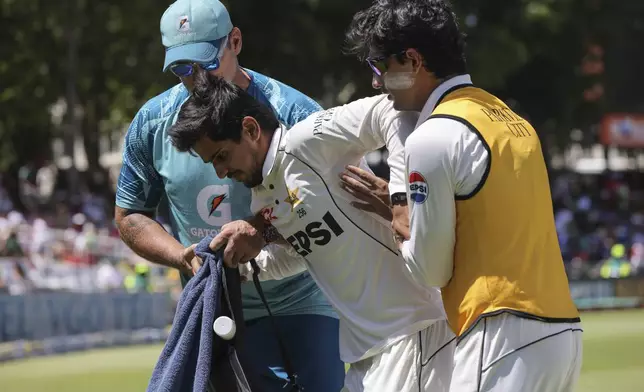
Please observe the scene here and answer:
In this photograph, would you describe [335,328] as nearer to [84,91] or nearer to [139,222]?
[139,222]

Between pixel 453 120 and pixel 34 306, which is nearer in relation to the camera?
pixel 453 120

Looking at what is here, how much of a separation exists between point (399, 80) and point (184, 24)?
1.31m

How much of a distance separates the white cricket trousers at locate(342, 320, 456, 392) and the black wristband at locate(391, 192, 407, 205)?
0.47 m

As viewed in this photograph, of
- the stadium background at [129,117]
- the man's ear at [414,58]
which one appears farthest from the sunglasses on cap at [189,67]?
the stadium background at [129,117]

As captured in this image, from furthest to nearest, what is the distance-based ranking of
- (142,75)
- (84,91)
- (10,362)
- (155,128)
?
(84,91)
(142,75)
(10,362)
(155,128)

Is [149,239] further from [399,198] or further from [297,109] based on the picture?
[399,198]

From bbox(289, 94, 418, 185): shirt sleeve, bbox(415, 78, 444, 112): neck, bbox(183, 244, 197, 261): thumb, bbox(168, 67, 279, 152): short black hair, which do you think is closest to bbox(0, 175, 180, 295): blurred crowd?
bbox(183, 244, 197, 261): thumb

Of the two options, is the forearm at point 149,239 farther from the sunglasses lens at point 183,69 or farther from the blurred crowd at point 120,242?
the blurred crowd at point 120,242

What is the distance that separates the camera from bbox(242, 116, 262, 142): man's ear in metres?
3.88

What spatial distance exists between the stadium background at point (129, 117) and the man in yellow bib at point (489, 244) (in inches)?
424

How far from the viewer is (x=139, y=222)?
4.69m

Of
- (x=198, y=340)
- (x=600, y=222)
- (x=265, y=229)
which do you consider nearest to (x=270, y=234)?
(x=265, y=229)

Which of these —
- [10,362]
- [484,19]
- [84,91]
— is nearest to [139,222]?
[10,362]

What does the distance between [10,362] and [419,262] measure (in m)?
14.2
